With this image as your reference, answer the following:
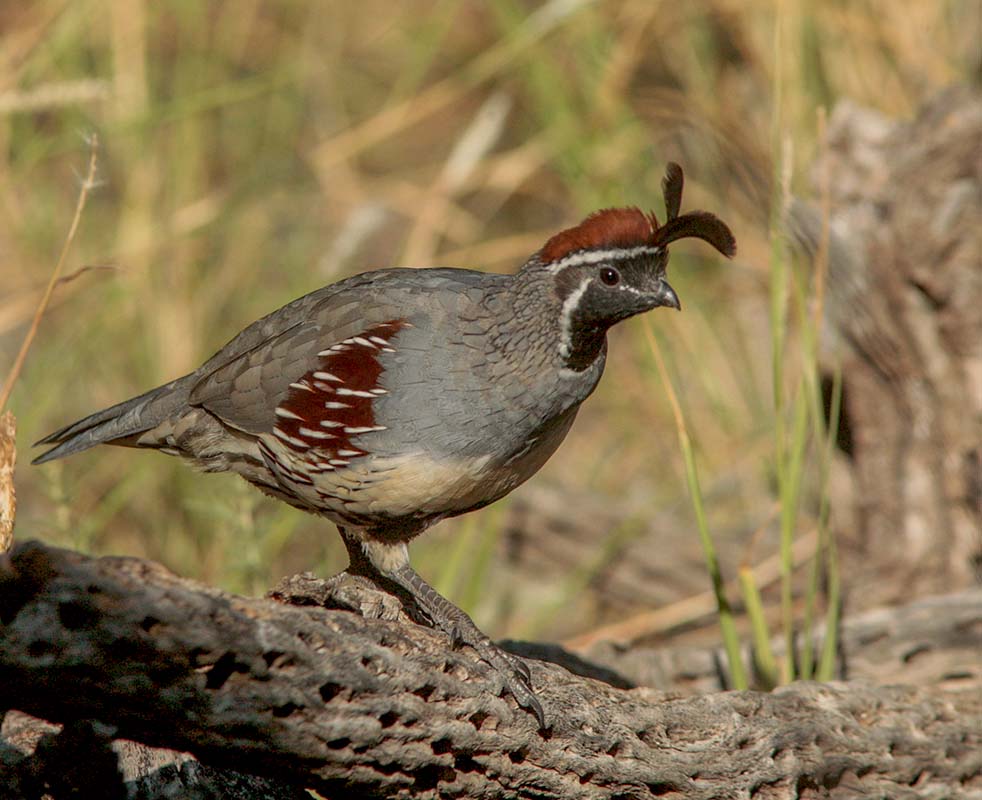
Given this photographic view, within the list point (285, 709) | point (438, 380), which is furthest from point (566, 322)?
point (285, 709)

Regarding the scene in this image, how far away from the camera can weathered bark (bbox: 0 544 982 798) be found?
212 cm

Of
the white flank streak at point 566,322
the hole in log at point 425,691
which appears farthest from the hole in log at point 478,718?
the white flank streak at point 566,322

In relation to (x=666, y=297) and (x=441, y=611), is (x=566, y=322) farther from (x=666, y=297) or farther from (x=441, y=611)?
(x=441, y=611)

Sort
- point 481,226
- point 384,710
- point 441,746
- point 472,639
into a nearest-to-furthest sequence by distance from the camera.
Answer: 1. point 384,710
2. point 441,746
3. point 472,639
4. point 481,226

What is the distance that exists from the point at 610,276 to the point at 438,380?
1.56 feet

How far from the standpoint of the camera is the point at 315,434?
3.13 metres

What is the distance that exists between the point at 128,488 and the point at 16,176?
3.63 feet

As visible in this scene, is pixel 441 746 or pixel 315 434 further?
pixel 315 434

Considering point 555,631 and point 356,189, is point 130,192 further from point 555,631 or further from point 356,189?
point 555,631

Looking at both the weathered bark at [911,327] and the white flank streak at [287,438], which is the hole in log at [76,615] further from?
the weathered bark at [911,327]

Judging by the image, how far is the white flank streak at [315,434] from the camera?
10.2 ft

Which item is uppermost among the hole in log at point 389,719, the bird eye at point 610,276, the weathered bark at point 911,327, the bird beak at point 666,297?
the weathered bark at point 911,327

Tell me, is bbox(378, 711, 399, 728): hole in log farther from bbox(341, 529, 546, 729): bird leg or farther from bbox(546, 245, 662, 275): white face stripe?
bbox(546, 245, 662, 275): white face stripe

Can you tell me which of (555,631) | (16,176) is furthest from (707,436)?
(16,176)
